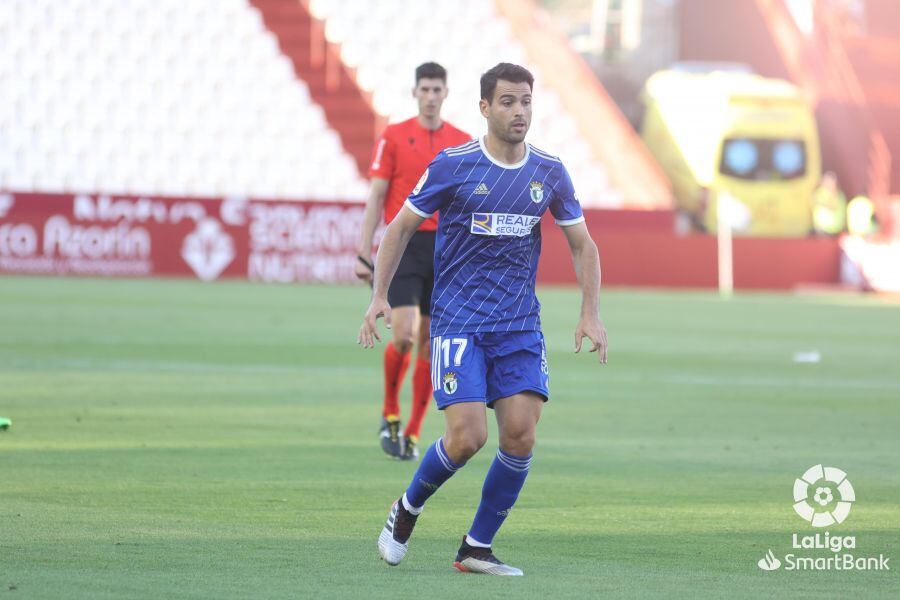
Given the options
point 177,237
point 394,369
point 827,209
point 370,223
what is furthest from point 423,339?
point 827,209

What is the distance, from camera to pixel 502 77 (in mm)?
6547

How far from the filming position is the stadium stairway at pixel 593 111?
128 ft

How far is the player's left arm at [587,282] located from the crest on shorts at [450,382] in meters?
0.56

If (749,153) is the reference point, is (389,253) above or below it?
above

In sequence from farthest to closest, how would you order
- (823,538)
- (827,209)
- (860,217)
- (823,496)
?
(860,217) < (827,209) < (823,496) < (823,538)

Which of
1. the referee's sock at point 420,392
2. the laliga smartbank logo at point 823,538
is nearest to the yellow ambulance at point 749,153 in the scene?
the referee's sock at point 420,392

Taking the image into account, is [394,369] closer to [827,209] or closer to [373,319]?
[373,319]

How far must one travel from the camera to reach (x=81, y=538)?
683cm

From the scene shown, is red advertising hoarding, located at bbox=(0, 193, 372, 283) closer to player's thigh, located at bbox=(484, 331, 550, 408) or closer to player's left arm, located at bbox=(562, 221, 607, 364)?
player's left arm, located at bbox=(562, 221, 607, 364)

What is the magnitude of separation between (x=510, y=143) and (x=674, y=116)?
3637cm

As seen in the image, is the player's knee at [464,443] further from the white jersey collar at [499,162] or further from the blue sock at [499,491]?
the white jersey collar at [499,162]

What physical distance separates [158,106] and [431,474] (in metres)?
33.1

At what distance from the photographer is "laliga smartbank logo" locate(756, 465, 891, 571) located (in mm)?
6672

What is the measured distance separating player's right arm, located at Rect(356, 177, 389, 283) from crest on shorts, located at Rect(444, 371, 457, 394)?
11.2 ft
